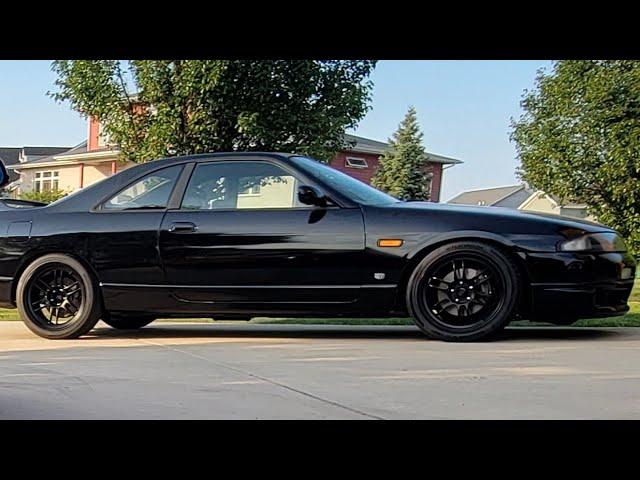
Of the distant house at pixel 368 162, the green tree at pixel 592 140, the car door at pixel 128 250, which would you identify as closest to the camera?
the car door at pixel 128 250

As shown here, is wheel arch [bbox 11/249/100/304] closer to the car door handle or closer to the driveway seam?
the car door handle

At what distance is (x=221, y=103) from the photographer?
1302 centimetres

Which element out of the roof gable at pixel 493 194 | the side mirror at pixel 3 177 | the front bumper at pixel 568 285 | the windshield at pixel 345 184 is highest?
the roof gable at pixel 493 194

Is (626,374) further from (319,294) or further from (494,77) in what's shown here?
(494,77)

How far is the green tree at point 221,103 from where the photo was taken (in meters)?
12.8

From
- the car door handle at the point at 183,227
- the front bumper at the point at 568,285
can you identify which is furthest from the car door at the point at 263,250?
the front bumper at the point at 568,285

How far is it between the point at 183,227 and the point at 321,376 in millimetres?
1947

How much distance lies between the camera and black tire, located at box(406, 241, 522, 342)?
5219 mm

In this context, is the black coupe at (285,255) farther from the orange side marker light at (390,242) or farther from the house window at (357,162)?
the house window at (357,162)

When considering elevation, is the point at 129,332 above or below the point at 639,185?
below
